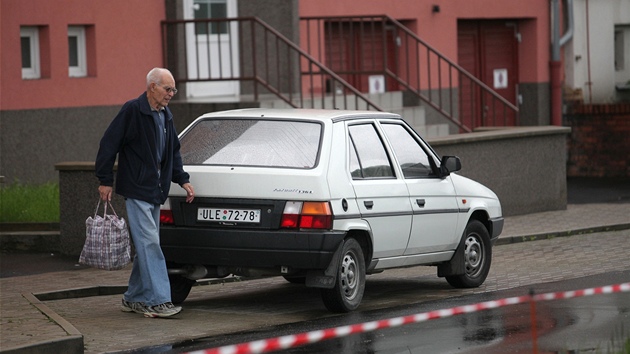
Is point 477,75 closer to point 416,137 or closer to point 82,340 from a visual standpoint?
point 416,137

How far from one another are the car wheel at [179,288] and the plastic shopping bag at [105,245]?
2.12ft

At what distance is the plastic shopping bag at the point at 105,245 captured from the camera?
1137 centimetres

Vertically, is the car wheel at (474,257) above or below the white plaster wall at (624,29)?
below

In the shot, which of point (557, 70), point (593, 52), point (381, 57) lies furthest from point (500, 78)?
point (381, 57)

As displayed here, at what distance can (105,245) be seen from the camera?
448 inches

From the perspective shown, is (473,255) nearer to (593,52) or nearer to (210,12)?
(210,12)

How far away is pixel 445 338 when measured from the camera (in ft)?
32.6

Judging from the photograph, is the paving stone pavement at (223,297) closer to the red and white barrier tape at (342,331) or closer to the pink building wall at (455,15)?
the red and white barrier tape at (342,331)

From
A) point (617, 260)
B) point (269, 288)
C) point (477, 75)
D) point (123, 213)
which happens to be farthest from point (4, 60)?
point (477, 75)

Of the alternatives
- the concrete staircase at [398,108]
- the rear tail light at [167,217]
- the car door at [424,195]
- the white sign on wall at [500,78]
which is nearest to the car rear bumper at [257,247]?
the rear tail light at [167,217]

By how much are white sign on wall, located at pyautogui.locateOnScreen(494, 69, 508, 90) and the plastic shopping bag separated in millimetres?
18536

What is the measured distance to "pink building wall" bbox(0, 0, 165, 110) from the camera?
1844 centimetres

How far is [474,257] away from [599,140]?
55.3ft

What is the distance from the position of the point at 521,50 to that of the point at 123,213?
633 inches
